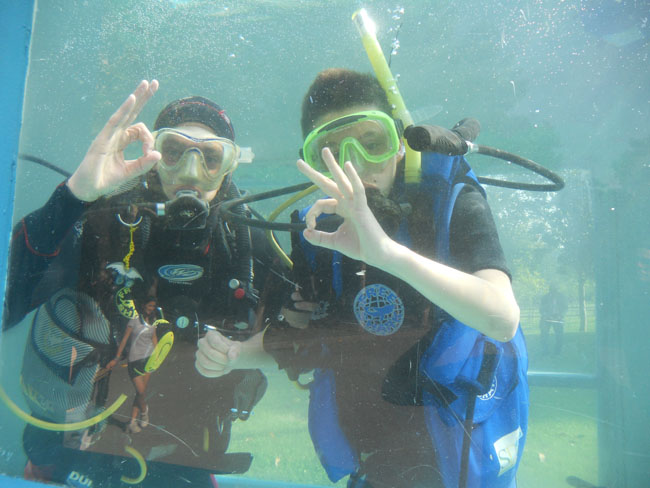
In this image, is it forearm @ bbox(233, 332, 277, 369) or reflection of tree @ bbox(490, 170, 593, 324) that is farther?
reflection of tree @ bbox(490, 170, 593, 324)

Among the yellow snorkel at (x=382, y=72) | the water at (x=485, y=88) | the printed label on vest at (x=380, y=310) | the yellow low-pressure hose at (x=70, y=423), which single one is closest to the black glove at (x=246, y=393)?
the yellow low-pressure hose at (x=70, y=423)

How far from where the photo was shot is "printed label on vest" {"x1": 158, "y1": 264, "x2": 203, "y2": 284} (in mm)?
2123

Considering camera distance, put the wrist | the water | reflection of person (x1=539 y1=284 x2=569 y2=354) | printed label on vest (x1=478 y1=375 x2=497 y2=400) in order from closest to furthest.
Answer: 1. the wrist
2. printed label on vest (x1=478 y1=375 x2=497 y2=400)
3. the water
4. reflection of person (x1=539 y1=284 x2=569 y2=354)

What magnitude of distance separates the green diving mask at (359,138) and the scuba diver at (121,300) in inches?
32.0

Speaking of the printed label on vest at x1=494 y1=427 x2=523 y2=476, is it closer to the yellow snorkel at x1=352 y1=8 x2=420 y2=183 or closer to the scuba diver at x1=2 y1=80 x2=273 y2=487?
the scuba diver at x1=2 y1=80 x2=273 y2=487

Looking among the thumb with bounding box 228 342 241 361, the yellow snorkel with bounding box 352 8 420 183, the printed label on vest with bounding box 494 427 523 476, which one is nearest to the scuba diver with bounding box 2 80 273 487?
the thumb with bounding box 228 342 241 361

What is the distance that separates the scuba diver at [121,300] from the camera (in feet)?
5.80

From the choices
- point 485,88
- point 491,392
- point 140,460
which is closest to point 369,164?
point 491,392

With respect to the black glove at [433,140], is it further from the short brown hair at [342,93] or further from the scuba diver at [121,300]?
the scuba diver at [121,300]

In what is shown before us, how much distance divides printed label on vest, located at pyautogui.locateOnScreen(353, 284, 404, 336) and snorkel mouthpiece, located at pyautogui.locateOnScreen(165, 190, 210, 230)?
107cm

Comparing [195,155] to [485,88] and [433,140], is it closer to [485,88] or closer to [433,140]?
[433,140]

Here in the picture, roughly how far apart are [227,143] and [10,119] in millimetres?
1199

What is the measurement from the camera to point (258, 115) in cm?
820

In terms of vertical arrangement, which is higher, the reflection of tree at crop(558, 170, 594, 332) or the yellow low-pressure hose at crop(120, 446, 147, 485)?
the yellow low-pressure hose at crop(120, 446, 147, 485)
